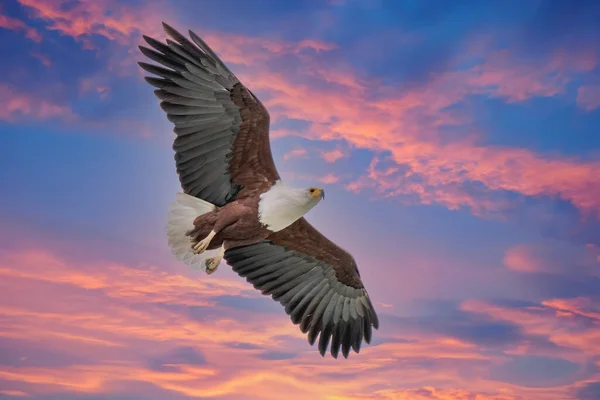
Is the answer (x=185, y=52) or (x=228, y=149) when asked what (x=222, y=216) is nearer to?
(x=228, y=149)

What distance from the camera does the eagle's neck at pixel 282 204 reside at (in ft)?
27.6

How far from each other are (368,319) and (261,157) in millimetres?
2873

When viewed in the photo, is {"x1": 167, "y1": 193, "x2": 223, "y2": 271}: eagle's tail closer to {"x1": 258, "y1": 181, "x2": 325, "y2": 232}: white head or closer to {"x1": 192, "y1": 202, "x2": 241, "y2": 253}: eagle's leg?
{"x1": 192, "y1": 202, "x2": 241, "y2": 253}: eagle's leg

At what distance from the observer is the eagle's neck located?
8422 millimetres

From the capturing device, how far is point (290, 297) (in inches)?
388

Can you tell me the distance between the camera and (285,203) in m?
8.43

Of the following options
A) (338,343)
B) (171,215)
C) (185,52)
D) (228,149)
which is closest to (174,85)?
(185,52)

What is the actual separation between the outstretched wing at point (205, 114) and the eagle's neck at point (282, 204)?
0.24 metres

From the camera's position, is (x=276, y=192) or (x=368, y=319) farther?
(x=368, y=319)

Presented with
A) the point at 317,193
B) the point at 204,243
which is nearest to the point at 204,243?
the point at 204,243

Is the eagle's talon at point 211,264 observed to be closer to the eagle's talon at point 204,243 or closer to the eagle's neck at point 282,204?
the eagle's talon at point 204,243

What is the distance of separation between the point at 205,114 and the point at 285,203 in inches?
57.3

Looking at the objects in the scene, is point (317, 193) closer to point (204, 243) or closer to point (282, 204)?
point (282, 204)

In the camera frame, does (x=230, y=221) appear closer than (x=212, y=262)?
Yes
